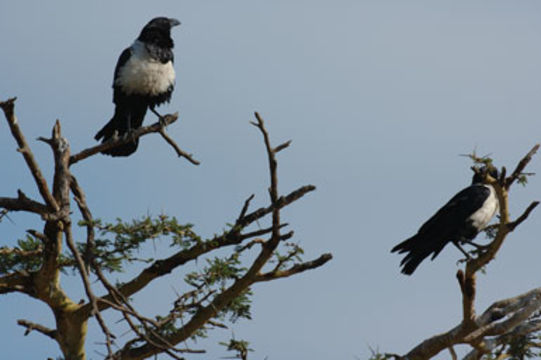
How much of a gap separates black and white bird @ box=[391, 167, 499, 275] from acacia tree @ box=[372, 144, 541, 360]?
1.22 m

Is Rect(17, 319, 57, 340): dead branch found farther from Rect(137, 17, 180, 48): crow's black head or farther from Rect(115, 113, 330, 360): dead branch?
Rect(137, 17, 180, 48): crow's black head

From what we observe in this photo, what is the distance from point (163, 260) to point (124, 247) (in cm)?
56

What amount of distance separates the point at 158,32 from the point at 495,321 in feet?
14.3

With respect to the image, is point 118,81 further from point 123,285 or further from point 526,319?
point 526,319

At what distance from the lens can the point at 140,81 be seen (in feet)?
26.1

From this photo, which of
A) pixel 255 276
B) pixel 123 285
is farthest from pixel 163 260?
pixel 255 276

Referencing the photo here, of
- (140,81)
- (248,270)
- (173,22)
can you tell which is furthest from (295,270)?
(173,22)

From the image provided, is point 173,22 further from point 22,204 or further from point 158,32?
point 22,204

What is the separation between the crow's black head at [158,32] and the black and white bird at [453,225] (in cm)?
310

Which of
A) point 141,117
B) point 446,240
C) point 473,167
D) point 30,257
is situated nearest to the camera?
point 473,167

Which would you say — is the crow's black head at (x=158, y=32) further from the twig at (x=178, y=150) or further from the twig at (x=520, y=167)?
the twig at (x=520, y=167)

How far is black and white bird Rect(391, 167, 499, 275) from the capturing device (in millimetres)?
7348

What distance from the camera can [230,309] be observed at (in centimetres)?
Answer: 688

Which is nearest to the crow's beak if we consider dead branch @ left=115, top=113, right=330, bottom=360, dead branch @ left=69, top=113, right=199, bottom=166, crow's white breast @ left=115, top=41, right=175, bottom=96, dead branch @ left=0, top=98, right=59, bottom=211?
crow's white breast @ left=115, top=41, right=175, bottom=96
